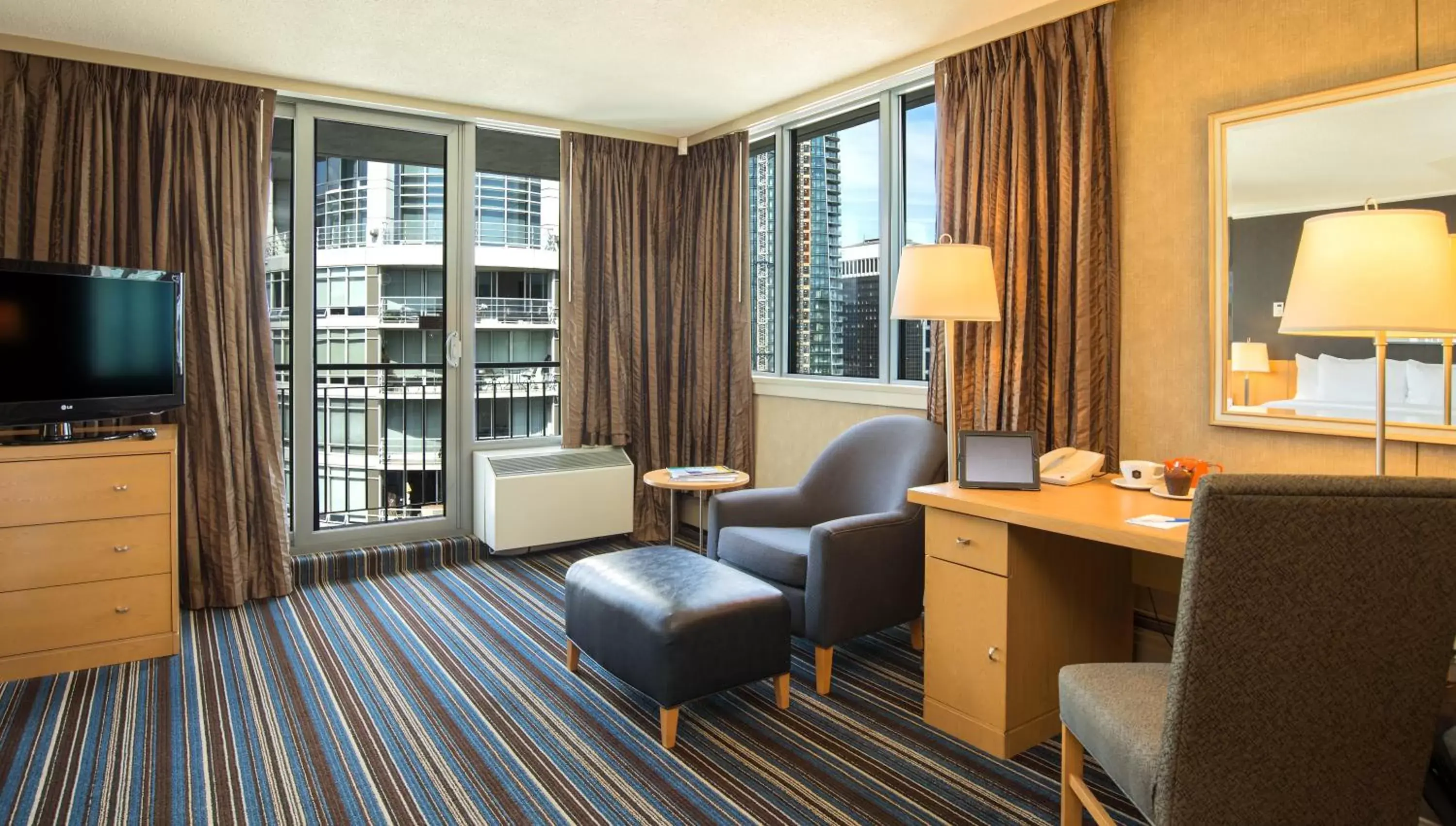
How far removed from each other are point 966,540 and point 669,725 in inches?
39.6

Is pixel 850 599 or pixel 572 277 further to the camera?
pixel 572 277

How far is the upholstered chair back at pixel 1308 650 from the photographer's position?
1.30m

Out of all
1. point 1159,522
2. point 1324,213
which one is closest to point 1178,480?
point 1159,522

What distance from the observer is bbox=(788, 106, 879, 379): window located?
4.07 metres

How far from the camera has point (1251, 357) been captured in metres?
2.55

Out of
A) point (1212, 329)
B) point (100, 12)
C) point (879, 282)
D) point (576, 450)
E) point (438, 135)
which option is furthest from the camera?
point (576, 450)

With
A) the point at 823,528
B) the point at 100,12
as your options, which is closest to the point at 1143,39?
the point at 823,528

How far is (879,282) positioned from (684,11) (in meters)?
1.49

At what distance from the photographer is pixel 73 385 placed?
3139 millimetres

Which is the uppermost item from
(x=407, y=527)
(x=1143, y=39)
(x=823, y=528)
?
(x=1143, y=39)

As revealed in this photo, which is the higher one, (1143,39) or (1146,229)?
(1143,39)

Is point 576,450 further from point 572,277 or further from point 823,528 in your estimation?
point 823,528

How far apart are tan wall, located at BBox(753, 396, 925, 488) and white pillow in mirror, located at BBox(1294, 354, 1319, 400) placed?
170 centimetres

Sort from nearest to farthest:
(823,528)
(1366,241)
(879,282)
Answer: (1366,241), (823,528), (879,282)
